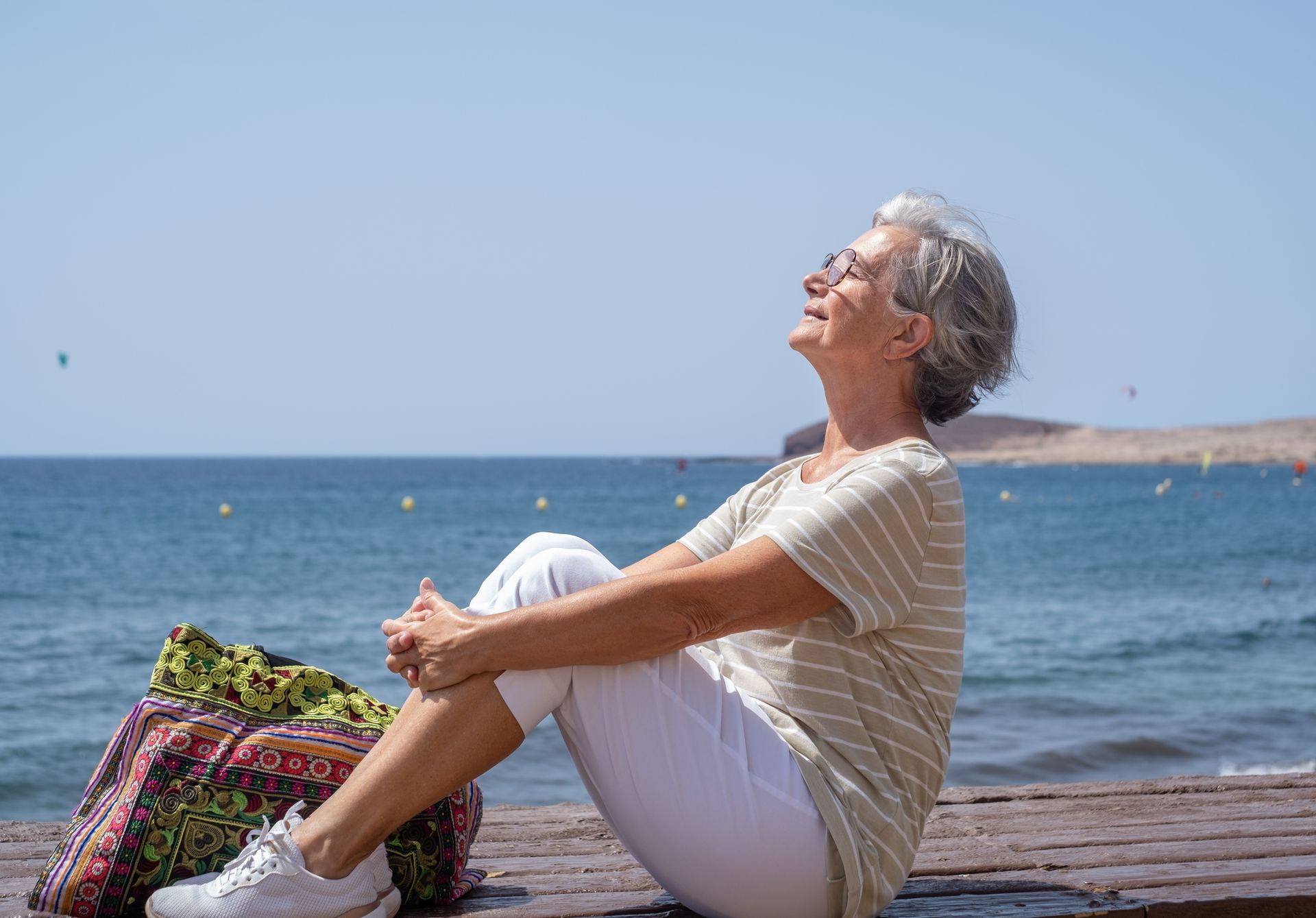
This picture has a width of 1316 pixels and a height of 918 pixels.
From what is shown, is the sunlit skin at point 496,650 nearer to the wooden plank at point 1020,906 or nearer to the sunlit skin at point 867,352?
the sunlit skin at point 867,352

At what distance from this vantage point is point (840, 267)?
2.41m

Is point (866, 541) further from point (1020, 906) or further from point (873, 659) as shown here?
point (1020, 906)

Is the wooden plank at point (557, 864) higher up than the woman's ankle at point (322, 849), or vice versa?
the woman's ankle at point (322, 849)

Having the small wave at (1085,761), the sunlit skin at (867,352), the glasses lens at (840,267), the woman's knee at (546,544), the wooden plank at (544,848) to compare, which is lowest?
the small wave at (1085,761)

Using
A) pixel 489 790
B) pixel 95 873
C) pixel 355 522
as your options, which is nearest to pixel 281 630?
pixel 489 790

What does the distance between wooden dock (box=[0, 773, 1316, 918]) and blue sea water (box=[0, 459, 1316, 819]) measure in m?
3.80

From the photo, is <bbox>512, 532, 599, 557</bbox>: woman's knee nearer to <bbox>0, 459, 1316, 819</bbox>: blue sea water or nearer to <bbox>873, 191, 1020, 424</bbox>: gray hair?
<bbox>873, 191, 1020, 424</bbox>: gray hair

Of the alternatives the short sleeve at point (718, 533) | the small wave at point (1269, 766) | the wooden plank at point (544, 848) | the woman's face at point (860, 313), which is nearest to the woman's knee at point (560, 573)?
the short sleeve at point (718, 533)

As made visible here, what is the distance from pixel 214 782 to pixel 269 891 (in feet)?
1.21

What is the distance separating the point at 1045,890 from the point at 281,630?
13623 mm

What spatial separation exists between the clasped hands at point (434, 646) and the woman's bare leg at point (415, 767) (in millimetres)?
30

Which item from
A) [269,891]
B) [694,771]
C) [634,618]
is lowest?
[269,891]

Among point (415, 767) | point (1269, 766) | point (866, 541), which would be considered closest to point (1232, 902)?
point (866, 541)

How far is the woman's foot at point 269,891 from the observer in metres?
1.93
